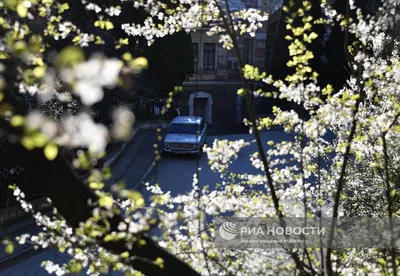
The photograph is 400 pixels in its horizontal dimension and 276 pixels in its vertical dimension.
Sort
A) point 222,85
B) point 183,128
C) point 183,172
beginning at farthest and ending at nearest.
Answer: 1. point 222,85
2. point 183,128
3. point 183,172

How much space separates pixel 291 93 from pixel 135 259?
168 cm

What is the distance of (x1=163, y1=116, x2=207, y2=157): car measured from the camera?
18812 mm

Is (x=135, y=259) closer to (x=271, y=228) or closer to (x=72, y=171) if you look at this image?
(x=72, y=171)

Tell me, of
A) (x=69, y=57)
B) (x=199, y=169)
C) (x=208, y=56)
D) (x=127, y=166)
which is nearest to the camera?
(x=69, y=57)

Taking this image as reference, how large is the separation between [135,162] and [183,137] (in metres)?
2.20

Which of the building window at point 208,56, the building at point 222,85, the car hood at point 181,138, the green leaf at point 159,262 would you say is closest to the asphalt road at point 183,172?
the car hood at point 181,138

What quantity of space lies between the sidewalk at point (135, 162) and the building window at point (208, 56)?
7146 mm

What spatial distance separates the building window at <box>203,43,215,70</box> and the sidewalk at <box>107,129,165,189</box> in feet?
23.4

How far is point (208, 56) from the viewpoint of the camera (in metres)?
27.8

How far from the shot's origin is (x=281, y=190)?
14.0 ft

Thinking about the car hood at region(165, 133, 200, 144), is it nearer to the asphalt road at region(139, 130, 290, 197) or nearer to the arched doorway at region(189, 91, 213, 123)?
the asphalt road at region(139, 130, 290, 197)

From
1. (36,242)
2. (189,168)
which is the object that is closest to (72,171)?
(36,242)

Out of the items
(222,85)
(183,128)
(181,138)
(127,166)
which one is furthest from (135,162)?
(222,85)

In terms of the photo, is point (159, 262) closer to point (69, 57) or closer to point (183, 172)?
point (69, 57)
